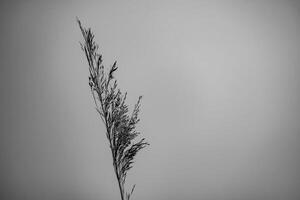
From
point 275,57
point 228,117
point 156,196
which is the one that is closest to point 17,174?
point 156,196

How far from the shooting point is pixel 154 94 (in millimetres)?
2807

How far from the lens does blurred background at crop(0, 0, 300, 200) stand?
9.02 ft

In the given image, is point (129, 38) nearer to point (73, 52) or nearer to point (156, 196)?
point (73, 52)

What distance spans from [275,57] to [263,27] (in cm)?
34

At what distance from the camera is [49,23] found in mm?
2836

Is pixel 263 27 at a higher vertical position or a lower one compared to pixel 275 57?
higher

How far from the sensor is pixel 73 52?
2826 mm

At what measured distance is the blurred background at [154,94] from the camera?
2.75m

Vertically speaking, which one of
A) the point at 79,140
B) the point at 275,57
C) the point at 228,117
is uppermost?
the point at 275,57

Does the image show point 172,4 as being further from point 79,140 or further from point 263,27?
point 79,140

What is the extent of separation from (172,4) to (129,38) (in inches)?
23.7

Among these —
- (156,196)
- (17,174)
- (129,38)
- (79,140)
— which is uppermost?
(129,38)

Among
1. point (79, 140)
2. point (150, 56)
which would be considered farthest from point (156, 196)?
point (150, 56)

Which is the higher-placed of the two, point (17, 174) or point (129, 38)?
point (129, 38)
